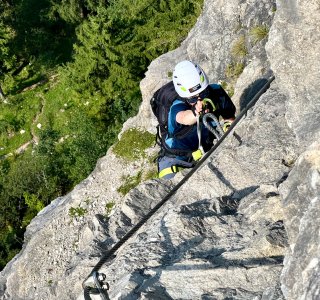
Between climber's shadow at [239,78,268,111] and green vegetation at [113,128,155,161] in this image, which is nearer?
climber's shadow at [239,78,268,111]

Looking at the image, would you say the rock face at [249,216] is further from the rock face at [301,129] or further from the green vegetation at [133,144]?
the green vegetation at [133,144]

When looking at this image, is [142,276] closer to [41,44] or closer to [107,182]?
[107,182]

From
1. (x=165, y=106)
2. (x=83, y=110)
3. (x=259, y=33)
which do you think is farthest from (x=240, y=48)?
(x=83, y=110)

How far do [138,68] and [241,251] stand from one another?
2766 centimetres

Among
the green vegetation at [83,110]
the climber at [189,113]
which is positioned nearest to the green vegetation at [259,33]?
the climber at [189,113]

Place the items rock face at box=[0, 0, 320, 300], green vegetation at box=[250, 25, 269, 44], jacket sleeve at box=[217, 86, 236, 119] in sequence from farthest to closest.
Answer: green vegetation at box=[250, 25, 269, 44] < jacket sleeve at box=[217, 86, 236, 119] < rock face at box=[0, 0, 320, 300]

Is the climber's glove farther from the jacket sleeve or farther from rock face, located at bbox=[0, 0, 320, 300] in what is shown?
rock face, located at bbox=[0, 0, 320, 300]

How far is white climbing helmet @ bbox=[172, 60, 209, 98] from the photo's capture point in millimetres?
8570

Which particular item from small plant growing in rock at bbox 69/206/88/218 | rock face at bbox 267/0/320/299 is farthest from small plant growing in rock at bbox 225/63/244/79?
rock face at bbox 267/0/320/299

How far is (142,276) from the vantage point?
6.19m

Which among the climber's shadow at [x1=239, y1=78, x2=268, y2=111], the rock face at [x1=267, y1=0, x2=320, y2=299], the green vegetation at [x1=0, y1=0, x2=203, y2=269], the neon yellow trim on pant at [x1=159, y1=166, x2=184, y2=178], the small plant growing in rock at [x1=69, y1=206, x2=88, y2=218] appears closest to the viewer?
the rock face at [x1=267, y1=0, x2=320, y2=299]

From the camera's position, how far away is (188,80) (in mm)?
8555

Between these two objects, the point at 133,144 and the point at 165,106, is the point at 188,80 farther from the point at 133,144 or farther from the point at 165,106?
the point at 133,144

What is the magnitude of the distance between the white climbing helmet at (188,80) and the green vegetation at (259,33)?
17.1 ft
